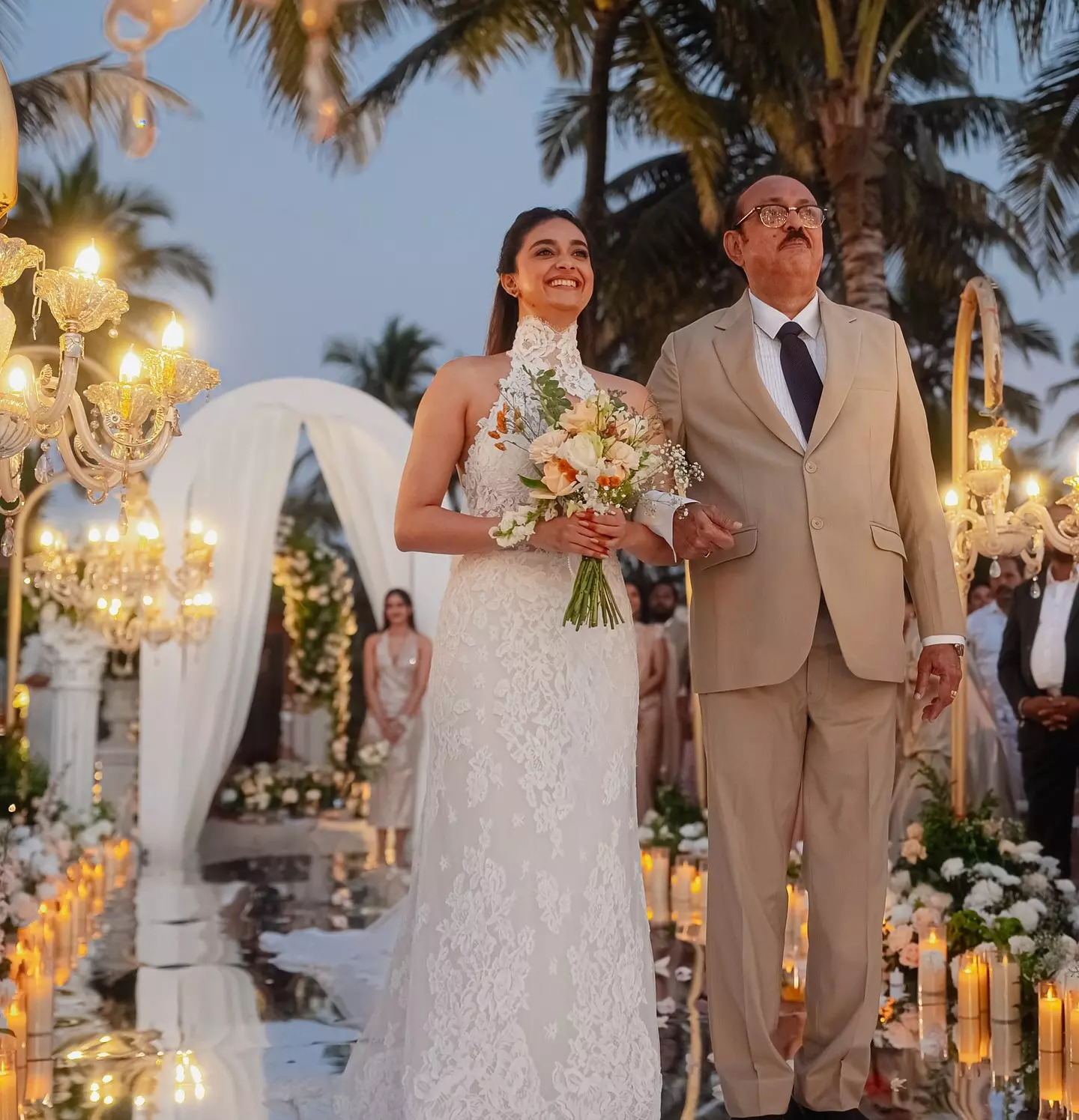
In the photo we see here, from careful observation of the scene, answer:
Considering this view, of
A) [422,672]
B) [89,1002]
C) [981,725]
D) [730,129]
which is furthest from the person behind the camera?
[730,129]

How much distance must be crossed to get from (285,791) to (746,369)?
1193cm

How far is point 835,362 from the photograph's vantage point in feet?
12.1

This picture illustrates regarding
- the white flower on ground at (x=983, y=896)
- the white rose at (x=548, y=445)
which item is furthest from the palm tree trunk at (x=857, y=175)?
the white rose at (x=548, y=445)

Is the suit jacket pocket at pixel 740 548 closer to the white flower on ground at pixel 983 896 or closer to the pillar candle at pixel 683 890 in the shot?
the white flower on ground at pixel 983 896

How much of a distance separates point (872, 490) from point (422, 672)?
7.84 meters

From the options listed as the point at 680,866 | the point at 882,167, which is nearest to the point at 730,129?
the point at 882,167

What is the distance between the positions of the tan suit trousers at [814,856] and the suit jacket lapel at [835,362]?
19.5 inches

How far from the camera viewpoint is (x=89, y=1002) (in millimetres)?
5703

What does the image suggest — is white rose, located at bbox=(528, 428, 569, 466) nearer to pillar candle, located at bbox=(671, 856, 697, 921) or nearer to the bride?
the bride

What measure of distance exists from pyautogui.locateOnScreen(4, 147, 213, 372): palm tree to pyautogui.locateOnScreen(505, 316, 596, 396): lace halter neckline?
56.0 feet

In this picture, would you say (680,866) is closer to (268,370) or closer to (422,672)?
(422,672)

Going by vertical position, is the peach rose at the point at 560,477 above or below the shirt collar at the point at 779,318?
below

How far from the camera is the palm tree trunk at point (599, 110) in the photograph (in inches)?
524

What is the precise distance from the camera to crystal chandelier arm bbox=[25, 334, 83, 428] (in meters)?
3.73
